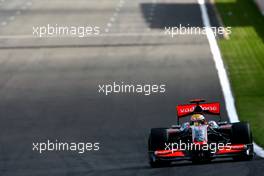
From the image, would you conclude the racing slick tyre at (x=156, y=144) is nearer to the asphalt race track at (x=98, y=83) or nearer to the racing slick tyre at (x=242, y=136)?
the asphalt race track at (x=98, y=83)

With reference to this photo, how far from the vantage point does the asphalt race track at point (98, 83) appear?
77.0ft

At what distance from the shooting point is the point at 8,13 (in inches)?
2243

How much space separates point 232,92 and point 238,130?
1110 cm

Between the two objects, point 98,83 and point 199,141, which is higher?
point 98,83

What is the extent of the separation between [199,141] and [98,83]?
13.7m

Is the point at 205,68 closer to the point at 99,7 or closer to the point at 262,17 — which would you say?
the point at 262,17

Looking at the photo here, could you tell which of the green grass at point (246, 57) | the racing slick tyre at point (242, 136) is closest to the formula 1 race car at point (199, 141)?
the racing slick tyre at point (242, 136)

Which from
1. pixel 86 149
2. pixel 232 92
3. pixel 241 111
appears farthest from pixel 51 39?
pixel 86 149

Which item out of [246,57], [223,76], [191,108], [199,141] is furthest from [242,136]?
[246,57]

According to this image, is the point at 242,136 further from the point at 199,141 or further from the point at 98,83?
the point at 98,83

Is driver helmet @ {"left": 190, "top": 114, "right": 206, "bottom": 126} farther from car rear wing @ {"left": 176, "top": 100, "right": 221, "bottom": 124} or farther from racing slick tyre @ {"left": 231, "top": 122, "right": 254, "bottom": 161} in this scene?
racing slick tyre @ {"left": 231, "top": 122, "right": 254, "bottom": 161}

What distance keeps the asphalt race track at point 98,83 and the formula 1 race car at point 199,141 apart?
360 mm

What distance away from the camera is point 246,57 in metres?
40.5

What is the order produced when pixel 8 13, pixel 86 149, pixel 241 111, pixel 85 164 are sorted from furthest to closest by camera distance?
pixel 8 13
pixel 241 111
pixel 86 149
pixel 85 164
